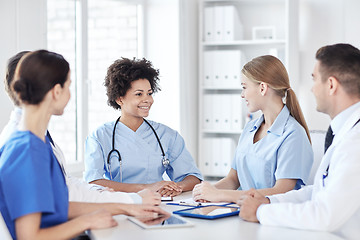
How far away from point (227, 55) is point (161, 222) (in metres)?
2.77

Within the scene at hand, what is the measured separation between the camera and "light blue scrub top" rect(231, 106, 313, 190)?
211 cm

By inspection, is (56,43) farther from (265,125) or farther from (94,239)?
(94,239)

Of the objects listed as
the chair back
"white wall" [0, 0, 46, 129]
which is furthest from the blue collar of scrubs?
"white wall" [0, 0, 46, 129]

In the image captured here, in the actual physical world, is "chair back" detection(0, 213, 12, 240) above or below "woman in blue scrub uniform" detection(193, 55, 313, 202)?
below

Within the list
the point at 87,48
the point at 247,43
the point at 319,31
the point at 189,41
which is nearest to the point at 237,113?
the point at 247,43

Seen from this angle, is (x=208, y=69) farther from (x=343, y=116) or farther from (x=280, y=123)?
(x=343, y=116)

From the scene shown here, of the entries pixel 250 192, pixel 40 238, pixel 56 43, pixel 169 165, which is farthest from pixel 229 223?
pixel 56 43

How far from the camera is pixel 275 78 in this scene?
2238 millimetres

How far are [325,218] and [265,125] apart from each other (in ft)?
3.06

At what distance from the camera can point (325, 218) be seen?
1.45m

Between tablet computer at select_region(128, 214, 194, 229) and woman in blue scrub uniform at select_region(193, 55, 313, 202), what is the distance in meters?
0.47

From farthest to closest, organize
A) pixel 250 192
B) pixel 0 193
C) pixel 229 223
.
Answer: pixel 250 192 → pixel 229 223 → pixel 0 193

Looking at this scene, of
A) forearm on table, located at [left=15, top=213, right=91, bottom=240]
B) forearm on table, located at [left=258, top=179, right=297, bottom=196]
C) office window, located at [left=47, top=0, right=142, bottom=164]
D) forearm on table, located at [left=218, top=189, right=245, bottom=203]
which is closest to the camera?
forearm on table, located at [left=15, top=213, right=91, bottom=240]

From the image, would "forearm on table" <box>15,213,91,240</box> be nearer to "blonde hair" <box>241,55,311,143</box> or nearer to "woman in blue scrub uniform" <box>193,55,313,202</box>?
"woman in blue scrub uniform" <box>193,55,313,202</box>
